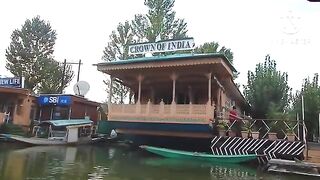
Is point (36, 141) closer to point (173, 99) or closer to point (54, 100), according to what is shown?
point (54, 100)

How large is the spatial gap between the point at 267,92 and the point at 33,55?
27039 millimetres

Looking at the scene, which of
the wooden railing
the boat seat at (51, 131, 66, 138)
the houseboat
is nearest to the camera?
the wooden railing

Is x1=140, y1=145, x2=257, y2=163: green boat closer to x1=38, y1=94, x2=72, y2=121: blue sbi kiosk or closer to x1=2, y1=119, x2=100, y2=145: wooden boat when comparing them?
x1=2, y1=119, x2=100, y2=145: wooden boat

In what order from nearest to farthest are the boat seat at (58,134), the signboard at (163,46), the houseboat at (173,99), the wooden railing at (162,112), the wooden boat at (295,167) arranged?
the wooden boat at (295,167), the wooden railing at (162,112), the houseboat at (173,99), the signboard at (163,46), the boat seat at (58,134)

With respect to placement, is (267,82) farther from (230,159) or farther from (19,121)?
(19,121)

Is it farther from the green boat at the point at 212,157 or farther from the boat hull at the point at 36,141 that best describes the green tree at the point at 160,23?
the green boat at the point at 212,157

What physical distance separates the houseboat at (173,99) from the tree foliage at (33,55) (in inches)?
788

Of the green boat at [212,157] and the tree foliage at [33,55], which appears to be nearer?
the green boat at [212,157]

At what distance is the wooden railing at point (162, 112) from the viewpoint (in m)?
15.6

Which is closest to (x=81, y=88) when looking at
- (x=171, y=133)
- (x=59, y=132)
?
(x=59, y=132)

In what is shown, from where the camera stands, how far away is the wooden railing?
51.1ft

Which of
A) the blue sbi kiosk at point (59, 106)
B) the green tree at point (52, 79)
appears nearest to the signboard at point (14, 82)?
the blue sbi kiosk at point (59, 106)

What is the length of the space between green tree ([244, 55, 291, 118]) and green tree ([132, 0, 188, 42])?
32.6 feet

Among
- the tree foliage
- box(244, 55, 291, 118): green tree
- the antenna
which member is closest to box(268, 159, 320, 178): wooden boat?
box(244, 55, 291, 118): green tree
